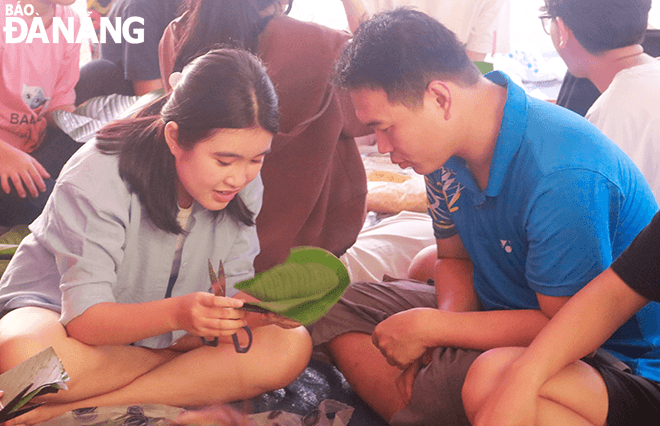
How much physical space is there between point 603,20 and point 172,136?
1.10 meters

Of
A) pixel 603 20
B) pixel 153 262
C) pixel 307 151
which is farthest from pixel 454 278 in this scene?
pixel 603 20

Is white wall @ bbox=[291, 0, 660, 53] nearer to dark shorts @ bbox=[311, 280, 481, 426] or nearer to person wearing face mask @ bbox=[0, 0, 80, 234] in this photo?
person wearing face mask @ bbox=[0, 0, 80, 234]

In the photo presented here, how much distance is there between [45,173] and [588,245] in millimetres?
1482

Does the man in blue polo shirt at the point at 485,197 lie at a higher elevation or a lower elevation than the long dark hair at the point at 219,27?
lower

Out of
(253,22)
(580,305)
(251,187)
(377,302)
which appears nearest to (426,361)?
(377,302)

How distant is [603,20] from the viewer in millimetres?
1440

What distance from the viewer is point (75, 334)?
996 mm

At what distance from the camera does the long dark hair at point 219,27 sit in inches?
45.7

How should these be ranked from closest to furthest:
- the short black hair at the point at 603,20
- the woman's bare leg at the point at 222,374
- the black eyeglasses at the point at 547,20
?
the woman's bare leg at the point at 222,374 < the short black hair at the point at 603,20 < the black eyeglasses at the point at 547,20

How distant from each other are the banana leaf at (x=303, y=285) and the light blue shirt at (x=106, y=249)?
167mm

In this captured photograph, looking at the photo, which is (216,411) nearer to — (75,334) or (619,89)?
(75,334)

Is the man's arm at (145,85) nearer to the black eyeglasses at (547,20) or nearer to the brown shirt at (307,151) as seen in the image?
Answer: the brown shirt at (307,151)

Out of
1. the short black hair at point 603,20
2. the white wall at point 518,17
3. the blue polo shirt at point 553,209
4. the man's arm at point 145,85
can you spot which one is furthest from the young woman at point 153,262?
the white wall at point 518,17

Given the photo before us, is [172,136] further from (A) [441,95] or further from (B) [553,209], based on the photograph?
(B) [553,209]
